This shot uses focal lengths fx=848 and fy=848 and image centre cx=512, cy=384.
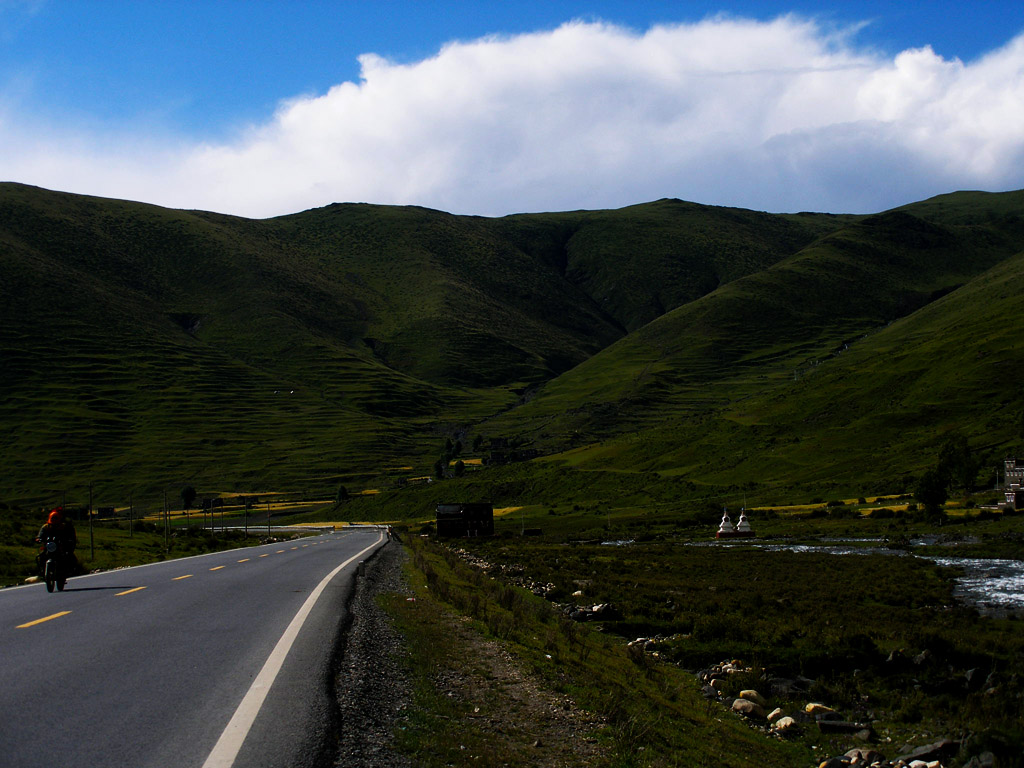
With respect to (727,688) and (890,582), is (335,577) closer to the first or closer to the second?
(727,688)

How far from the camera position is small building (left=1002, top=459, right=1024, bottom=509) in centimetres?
7044

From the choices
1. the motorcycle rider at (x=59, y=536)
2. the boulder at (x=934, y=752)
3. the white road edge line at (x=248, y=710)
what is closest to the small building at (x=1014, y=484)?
the boulder at (x=934, y=752)

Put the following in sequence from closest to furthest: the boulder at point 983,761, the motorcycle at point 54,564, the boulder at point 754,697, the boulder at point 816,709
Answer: the boulder at point 983,761 → the boulder at point 816,709 → the boulder at point 754,697 → the motorcycle at point 54,564

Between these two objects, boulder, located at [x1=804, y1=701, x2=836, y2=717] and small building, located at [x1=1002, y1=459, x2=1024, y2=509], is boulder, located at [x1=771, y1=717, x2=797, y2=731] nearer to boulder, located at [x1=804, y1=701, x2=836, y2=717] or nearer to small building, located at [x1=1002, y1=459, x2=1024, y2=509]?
boulder, located at [x1=804, y1=701, x2=836, y2=717]

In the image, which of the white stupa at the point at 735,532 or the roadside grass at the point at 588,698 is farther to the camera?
the white stupa at the point at 735,532

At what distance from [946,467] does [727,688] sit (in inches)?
2721

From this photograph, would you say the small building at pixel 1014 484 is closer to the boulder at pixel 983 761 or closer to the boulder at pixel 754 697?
the boulder at pixel 754 697

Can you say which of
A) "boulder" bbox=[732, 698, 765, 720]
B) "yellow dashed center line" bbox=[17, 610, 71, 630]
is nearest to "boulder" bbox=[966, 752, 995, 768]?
"boulder" bbox=[732, 698, 765, 720]

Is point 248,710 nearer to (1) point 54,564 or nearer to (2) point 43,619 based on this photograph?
(2) point 43,619

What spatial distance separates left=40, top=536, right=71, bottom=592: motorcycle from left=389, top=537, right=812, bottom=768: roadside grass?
316 inches

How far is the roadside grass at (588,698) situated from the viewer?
8.89 meters

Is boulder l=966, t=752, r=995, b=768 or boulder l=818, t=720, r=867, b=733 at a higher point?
boulder l=966, t=752, r=995, b=768

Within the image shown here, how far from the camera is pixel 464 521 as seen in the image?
82.4 m

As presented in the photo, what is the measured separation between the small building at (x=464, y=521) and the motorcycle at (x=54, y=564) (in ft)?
200
